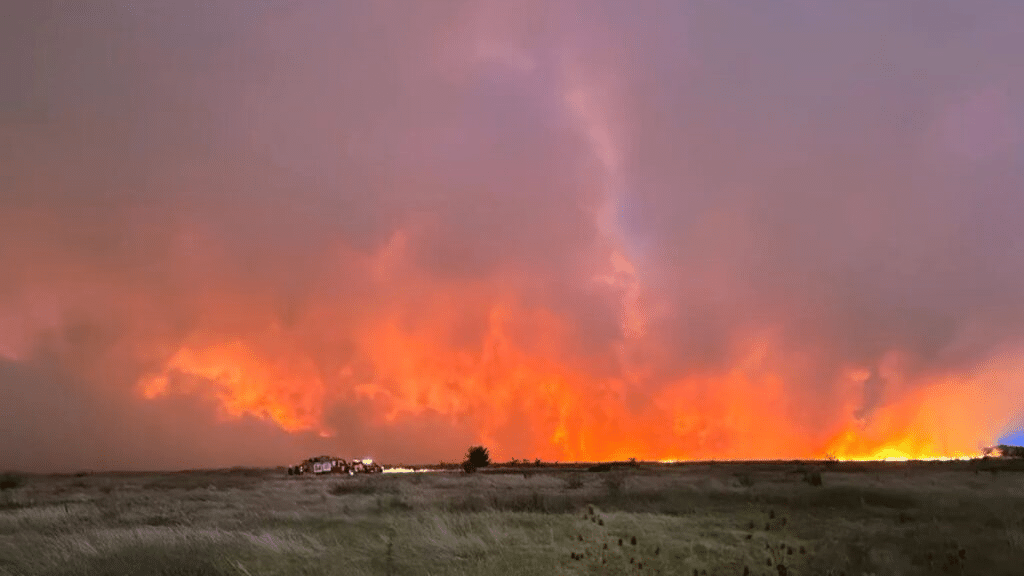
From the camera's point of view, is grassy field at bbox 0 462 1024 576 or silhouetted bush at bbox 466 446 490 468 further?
silhouetted bush at bbox 466 446 490 468

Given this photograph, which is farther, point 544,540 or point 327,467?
point 327,467

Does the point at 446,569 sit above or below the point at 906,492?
below

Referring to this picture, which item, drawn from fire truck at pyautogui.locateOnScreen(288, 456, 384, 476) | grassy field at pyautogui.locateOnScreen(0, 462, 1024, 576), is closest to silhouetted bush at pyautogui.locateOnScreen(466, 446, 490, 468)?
fire truck at pyautogui.locateOnScreen(288, 456, 384, 476)

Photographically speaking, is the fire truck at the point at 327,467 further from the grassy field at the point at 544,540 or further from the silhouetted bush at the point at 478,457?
the grassy field at the point at 544,540

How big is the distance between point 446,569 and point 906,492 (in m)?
26.6

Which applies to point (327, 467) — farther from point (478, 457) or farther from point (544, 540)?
point (544, 540)

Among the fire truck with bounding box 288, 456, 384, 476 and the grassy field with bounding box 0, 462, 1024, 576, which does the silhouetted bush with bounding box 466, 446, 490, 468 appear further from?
the grassy field with bounding box 0, 462, 1024, 576

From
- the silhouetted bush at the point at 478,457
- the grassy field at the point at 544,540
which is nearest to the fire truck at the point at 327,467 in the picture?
the silhouetted bush at the point at 478,457

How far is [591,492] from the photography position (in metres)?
35.3

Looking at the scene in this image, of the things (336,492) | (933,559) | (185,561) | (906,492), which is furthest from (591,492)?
(185,561)

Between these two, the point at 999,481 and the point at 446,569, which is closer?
the point at 446,569

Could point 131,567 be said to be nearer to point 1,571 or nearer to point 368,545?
point 1,571

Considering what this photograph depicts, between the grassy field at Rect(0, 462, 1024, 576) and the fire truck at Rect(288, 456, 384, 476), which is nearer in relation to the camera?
the grassy field at Rect(0, 462, 1024, 576)

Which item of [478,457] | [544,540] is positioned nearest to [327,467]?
[478,457]
